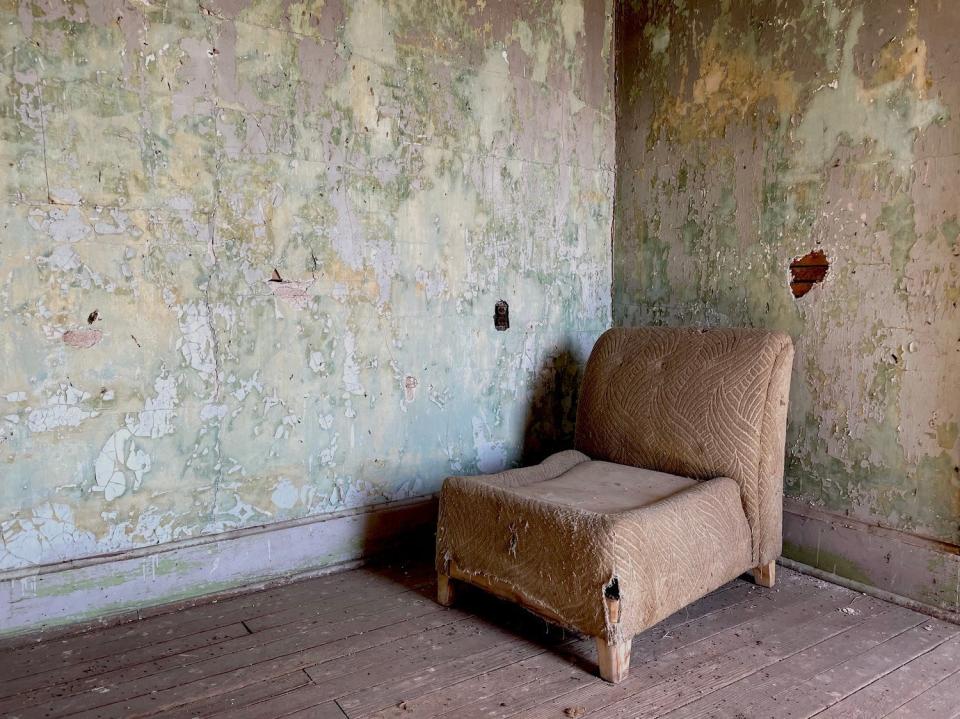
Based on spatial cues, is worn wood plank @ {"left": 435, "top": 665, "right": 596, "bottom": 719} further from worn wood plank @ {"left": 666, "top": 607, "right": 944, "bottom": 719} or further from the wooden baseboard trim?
the wooden baseboard trim

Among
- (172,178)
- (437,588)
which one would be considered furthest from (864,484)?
(172,178)

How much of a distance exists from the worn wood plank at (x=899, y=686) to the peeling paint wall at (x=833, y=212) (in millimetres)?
401

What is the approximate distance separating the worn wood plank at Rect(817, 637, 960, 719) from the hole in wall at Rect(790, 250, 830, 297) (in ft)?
3.82

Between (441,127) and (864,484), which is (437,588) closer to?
(864,484)

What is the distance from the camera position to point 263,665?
5.85 ft

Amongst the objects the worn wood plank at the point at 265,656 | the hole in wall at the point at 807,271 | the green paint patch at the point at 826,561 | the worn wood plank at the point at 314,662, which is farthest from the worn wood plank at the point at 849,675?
the hole in wall at the point at 807,271

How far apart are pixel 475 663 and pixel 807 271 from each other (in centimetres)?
171

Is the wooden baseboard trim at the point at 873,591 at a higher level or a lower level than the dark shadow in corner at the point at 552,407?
lower

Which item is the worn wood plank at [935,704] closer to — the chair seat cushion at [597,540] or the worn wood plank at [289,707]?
the chair seat cushion at [597,540]

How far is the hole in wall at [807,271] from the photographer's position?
7.54 feet

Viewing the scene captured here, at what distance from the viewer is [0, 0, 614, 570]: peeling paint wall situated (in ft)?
6.38

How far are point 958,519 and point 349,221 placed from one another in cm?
217

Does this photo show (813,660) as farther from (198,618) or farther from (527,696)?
(198,618)

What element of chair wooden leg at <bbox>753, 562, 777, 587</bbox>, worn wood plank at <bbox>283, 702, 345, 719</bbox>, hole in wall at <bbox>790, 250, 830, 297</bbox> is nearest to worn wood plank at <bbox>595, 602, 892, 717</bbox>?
chair wooden leg at <bbox>753, 562, 777, 587</bbox>
